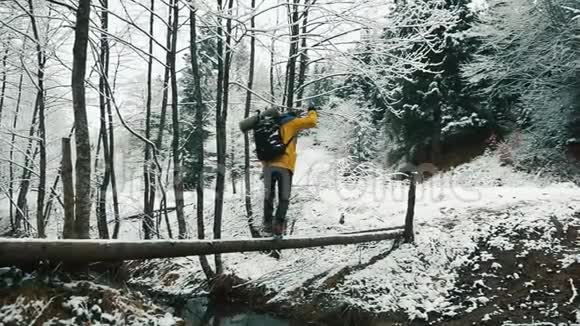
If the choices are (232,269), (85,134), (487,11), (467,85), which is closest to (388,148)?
(467,85)

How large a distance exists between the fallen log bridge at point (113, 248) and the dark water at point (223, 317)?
175 cm

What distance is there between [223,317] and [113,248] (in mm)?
4381

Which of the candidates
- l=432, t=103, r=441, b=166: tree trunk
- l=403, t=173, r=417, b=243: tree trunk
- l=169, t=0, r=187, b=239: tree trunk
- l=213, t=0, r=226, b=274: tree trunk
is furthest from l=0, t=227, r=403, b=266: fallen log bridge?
l=432, t=103, r=441, b=166: tree trunk

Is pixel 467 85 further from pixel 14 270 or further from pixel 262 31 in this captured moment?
pixel 14 270

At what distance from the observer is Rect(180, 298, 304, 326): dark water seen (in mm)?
7332

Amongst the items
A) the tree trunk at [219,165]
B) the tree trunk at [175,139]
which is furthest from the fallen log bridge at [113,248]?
the tree trunk at [175,139]

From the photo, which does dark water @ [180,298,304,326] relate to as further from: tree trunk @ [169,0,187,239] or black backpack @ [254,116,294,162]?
black backpack @ [254,116,294,162]

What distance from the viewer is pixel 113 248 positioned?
3828 millimetres

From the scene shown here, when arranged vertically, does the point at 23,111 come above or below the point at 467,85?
below

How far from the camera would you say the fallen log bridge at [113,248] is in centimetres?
308

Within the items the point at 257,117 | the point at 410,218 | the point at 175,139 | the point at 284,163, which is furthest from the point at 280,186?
the point at 175,139

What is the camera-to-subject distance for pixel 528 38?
17.9 m

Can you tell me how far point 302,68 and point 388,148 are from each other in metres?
17.3

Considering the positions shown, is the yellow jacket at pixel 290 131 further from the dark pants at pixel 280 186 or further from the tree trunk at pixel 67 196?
the tree trunk at pixel 67 196
